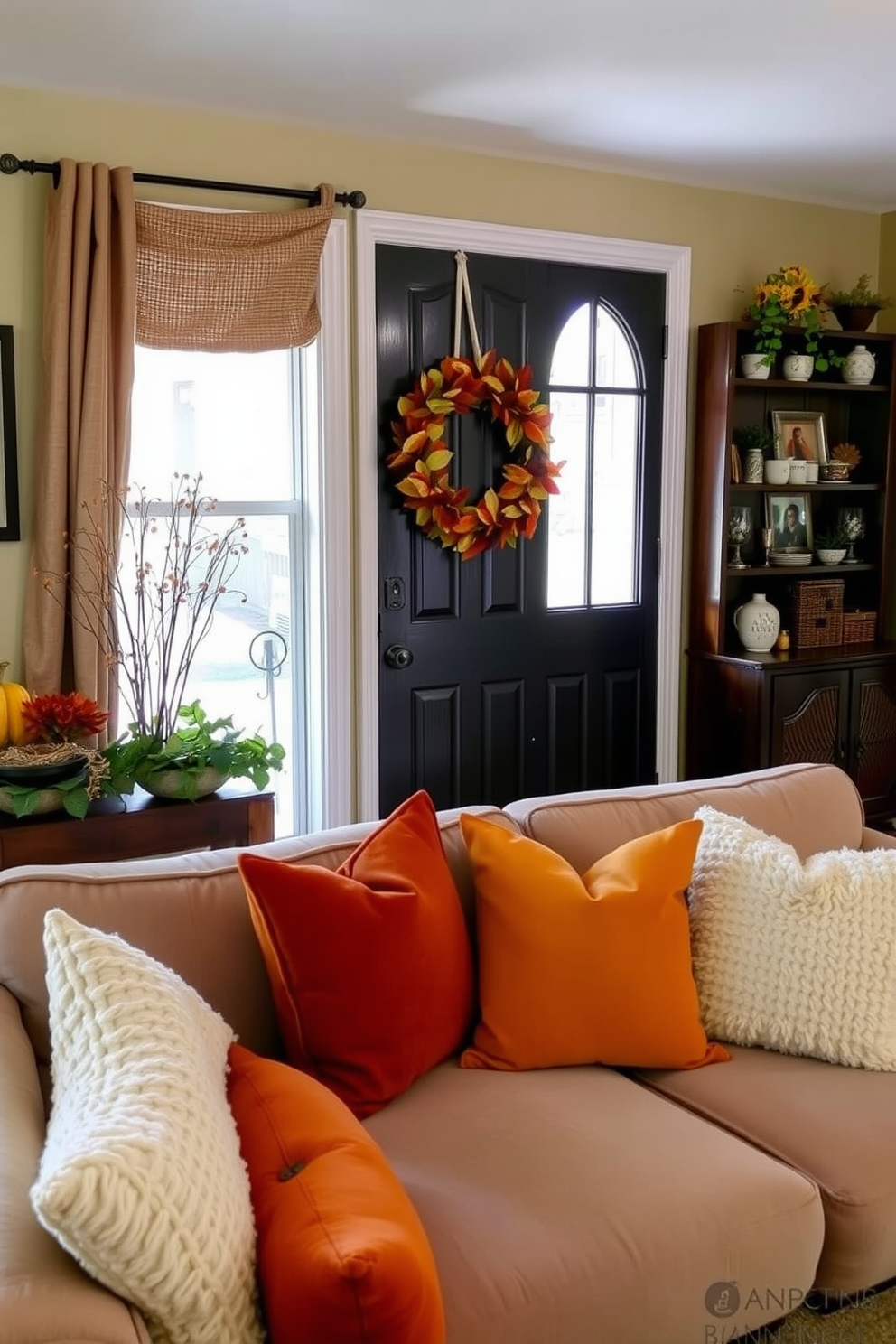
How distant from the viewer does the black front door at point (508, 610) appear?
3781mm

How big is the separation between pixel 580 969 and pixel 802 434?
316 cm

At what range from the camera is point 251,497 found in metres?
3.70

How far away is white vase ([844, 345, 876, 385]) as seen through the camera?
4391 millimetres

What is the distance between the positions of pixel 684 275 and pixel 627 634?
1.27 metres

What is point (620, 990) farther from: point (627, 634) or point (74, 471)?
point (627, 634)

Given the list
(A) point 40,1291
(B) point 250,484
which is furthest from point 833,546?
(A) point 40,1291

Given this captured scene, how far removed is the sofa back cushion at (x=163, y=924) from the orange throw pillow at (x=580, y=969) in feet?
1.19

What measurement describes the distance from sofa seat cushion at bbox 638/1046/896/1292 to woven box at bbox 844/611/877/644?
9.31 ft

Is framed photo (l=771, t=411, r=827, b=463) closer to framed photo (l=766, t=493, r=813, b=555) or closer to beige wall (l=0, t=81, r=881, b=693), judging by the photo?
framed photo (l=766, t=493, r=813, b=555)

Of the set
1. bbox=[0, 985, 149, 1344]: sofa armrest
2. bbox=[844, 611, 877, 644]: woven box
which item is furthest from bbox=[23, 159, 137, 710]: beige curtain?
bbox=[844, 611, 877, 644]: woven box

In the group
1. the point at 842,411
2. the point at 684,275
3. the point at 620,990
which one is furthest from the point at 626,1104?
the point at 842,411

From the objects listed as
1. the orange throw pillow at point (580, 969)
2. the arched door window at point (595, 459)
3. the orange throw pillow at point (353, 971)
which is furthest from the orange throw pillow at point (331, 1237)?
the arched door window at point (595, 459)

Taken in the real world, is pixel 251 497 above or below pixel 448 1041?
above

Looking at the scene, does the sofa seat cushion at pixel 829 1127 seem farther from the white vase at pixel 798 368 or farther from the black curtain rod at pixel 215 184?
the white vase at pixel 798 368
